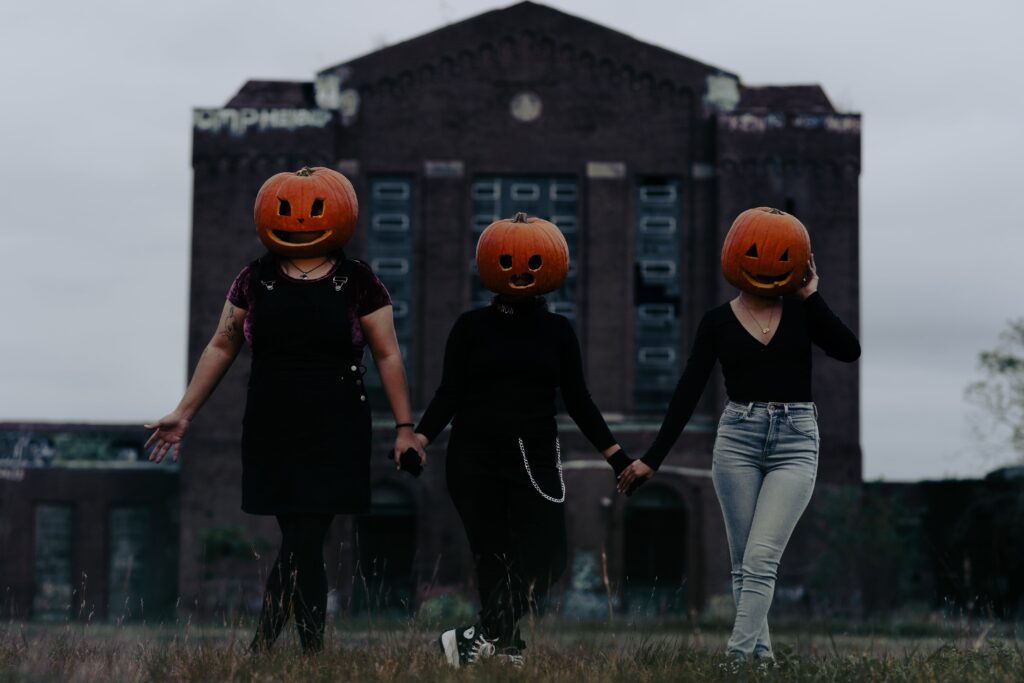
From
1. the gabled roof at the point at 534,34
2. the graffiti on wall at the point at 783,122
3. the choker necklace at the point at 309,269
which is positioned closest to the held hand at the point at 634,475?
the choker necklace at the point at 309,269

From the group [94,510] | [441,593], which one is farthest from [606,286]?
[94,510]

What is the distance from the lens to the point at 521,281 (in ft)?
22.8

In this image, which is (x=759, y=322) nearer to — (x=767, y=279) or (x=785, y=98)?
(x=767, y=279)

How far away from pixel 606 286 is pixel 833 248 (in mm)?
4638

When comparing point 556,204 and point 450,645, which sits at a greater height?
point 556,204

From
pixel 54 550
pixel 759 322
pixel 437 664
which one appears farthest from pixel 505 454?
pixel 54 550

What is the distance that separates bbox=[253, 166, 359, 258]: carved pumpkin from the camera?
22.4ft

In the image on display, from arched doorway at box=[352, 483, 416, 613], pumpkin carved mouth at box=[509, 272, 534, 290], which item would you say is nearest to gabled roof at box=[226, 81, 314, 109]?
arched doorway at box=[352, 483, 416, 613]

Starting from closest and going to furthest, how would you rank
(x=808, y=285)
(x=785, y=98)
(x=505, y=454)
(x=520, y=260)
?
(x=505, y=454) → (x=520, y=260) → (x=808, y=285) → (x=785, y=98)

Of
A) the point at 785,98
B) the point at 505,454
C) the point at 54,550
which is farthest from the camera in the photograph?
the point at 54,550

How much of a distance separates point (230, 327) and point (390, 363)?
0.78m

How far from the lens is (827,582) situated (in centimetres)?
2847

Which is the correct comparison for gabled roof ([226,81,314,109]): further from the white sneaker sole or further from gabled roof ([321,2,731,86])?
the white sneaker sole

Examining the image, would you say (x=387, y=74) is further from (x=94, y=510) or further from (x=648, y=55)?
(x=94, y=510)
